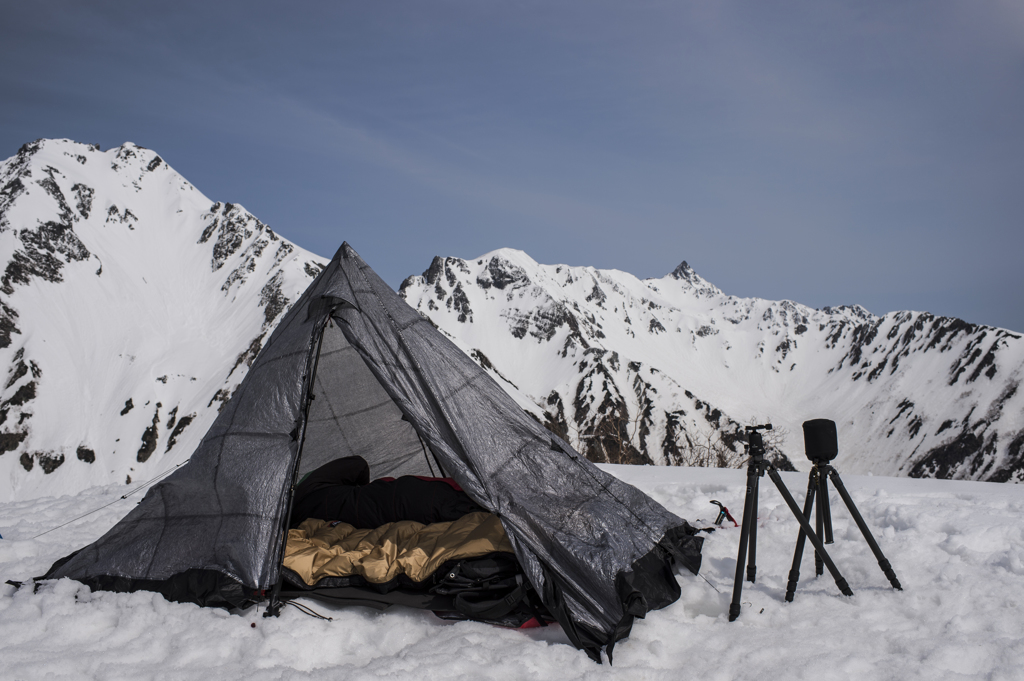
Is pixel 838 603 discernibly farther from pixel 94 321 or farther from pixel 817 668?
pixel 94 321

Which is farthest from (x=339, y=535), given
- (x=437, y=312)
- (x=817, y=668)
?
(x=437, y=312)

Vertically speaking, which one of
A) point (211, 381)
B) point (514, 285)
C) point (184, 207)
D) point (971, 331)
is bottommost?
point (211, 381)

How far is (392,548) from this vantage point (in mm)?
4625

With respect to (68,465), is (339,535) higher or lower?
higher

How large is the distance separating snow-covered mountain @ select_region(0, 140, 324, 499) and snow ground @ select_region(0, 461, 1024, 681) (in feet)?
240

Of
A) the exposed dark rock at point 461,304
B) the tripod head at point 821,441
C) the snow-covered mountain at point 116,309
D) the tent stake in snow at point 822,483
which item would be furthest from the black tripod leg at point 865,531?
the exposed dark rock at point 461,304

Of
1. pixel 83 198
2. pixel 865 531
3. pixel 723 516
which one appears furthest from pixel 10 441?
pixel 865 531

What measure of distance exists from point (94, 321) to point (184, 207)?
43.5m

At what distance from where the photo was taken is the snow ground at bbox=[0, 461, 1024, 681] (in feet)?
11.0

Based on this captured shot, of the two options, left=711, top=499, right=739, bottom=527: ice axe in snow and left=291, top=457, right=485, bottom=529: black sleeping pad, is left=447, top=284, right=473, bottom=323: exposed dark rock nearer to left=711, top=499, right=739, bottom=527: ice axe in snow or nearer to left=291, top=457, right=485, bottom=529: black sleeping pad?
left=291, top=457, right=485, bottom=529: black sleeping pad

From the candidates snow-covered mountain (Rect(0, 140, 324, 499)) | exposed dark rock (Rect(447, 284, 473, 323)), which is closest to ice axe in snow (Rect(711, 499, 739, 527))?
snow-covered mountain (Rect(0, 140, 324, 499))

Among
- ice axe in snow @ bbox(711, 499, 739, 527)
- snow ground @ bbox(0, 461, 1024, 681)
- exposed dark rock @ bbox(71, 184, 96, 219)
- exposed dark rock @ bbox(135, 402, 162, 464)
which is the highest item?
exposed dark rock @ bbox(71, 184, 96, 219)

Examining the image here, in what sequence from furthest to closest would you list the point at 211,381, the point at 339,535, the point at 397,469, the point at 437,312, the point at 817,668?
1. the point at 437,312
2. the point at 211,381
3. the point at 397,469
4. the point at 339,535
5. the point at 817,668

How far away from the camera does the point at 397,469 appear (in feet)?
23.9
